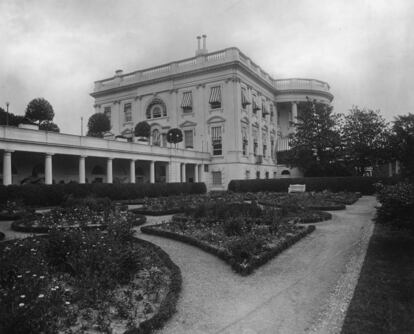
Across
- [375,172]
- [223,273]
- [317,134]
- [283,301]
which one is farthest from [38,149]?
[375,172]

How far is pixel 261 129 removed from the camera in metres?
49.9

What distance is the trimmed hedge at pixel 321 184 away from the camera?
3469 centimetres

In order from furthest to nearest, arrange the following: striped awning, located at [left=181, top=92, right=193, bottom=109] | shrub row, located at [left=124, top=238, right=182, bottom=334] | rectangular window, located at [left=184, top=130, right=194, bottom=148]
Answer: rectangular window, located at [left=184, top=130, right=194, bottom=148]
striped awning, located at [left=181, top=92, right=193, bottom=109]
shrub row, located at [left=124, top=238, right=182, bottom=334]

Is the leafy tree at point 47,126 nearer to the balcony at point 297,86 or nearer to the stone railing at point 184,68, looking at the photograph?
the stone railing at point 184,68

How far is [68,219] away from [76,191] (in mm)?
10571

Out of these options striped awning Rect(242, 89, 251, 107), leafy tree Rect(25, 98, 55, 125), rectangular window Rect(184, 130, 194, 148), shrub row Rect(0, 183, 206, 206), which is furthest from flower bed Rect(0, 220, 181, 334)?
rectangular window Rect(184, 130, 194, 148)

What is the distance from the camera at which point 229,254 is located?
9266 mm

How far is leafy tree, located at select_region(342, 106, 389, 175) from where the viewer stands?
3806 centimetres

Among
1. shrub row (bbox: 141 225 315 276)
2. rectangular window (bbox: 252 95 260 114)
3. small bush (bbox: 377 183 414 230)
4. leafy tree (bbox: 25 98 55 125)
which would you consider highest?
rectangular window (bbox: 252 95 260 114)

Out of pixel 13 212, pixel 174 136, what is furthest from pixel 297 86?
pixel 13 212

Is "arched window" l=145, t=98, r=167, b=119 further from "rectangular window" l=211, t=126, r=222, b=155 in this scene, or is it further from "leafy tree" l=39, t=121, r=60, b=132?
"leafy tree" l=39, t=121, r=60, b=132

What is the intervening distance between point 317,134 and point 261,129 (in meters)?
10.4

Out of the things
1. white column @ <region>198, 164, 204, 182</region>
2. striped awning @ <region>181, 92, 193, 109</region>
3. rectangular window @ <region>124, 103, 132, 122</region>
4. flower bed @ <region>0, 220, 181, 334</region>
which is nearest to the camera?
flower bed @ <region>0, 220, 181, 334</region>

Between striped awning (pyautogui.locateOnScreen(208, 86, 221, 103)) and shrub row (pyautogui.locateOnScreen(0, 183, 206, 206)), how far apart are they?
14039mm
